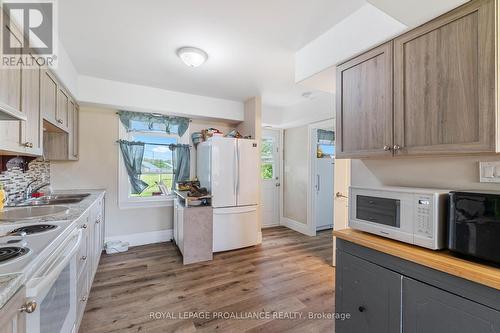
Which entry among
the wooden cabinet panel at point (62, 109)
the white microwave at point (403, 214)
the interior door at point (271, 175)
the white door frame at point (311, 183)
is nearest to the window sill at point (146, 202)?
the wooden cabinet panel at point (62, 109)

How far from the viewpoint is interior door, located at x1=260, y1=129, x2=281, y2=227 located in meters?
4.94

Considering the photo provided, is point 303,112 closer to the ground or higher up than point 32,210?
higher up

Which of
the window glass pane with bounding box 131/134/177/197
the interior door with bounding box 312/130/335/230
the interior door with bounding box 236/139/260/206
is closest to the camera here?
the interior door with bounding box 236/139/260/206

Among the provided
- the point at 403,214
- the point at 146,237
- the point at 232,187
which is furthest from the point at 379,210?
the point at 146,237

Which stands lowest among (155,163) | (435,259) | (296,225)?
(296,225)

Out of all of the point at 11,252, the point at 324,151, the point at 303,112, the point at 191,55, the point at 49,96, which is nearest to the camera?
the point at 11,252

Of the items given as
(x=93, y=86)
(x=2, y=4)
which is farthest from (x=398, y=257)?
(x=93, y=86)

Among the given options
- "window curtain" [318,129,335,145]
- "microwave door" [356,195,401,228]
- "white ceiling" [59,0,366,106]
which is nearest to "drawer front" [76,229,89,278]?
"white ceiling" [59,0,366,106]

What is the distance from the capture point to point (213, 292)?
2367 mm

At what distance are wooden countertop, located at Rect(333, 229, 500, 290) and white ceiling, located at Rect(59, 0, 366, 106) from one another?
1.68 metres

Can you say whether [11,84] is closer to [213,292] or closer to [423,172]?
[213,292]

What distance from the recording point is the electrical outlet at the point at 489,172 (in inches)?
48.9

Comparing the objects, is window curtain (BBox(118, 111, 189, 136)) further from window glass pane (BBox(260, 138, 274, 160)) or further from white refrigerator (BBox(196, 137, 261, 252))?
window glass pane (BBox(260, 138, 274, 160))

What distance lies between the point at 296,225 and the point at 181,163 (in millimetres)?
2591
